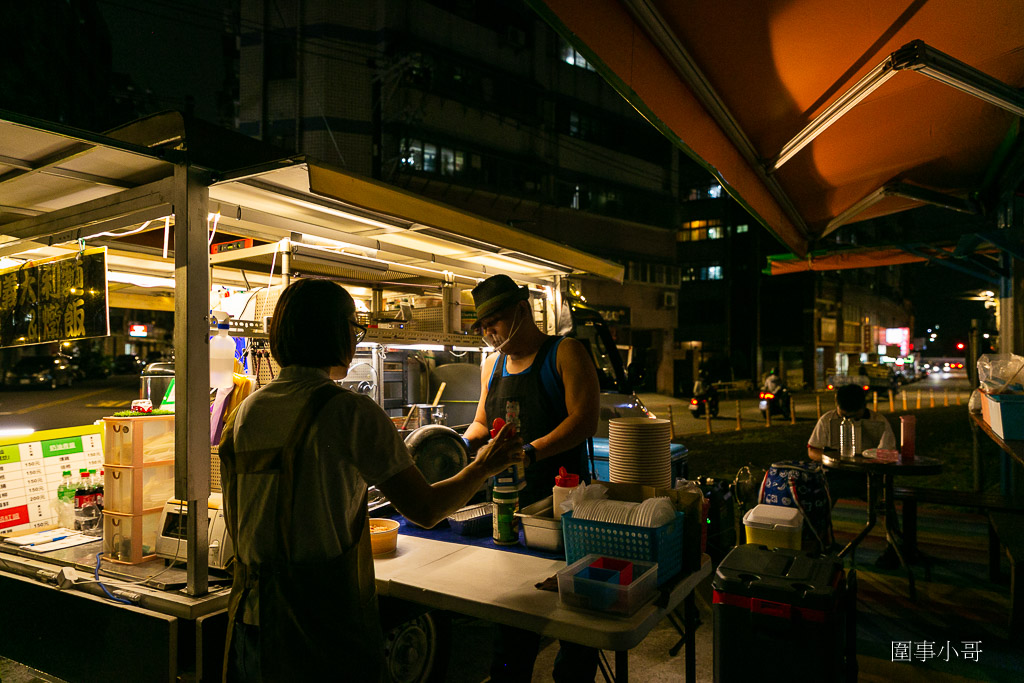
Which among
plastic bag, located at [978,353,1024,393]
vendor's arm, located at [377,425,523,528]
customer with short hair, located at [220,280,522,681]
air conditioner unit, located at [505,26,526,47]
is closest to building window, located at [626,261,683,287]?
air conditioner unit, located at [505,26,526,47]

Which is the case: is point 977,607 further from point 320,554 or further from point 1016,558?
point 320,554

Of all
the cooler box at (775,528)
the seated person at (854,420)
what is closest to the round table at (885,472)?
the seated person at (854,420)

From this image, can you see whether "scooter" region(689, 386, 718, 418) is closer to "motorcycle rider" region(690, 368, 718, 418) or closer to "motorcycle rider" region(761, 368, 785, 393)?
"motorcycle rider" region(690, 368, 718, 418)

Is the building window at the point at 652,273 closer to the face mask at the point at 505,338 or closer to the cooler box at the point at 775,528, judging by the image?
the cooler box at the point at 775,528

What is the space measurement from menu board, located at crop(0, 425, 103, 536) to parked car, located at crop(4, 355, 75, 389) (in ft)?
93.2

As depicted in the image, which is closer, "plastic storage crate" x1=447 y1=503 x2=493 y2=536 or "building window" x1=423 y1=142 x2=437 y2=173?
"plastic storage crate" x1=447 y1=503 x2=493 y2=536

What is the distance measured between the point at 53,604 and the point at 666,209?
3319 centimetres

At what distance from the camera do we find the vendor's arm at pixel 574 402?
2.98 metres

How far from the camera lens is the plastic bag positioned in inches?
180

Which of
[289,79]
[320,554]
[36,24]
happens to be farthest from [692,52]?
[36,24]

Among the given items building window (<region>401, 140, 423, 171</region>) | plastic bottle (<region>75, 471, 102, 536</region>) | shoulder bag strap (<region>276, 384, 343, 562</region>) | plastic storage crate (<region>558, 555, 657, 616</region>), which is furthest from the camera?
building window (<region>401, 140, 423, 171</region>)

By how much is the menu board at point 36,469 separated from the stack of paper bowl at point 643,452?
4.16 meters

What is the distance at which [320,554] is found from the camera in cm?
175

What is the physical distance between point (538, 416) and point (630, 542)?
3.35 ft
